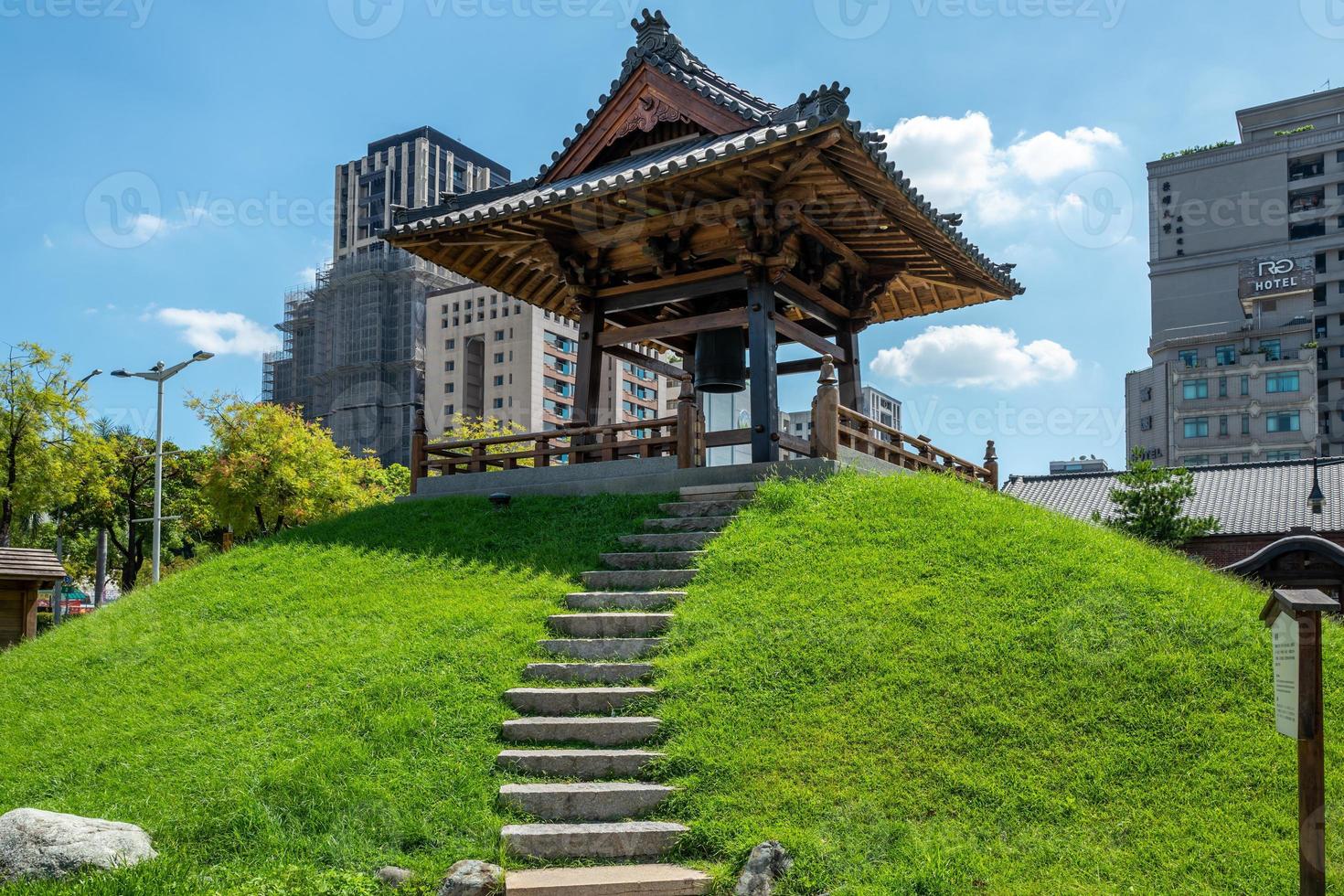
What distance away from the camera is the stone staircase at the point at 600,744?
6.55m

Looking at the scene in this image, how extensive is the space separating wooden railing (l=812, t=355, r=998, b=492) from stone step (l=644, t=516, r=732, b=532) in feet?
6.49

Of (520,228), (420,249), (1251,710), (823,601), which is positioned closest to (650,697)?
(823,601)

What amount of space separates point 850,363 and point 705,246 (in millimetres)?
3432

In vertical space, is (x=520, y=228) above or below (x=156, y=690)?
above

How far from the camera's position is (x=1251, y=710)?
24.1 ft

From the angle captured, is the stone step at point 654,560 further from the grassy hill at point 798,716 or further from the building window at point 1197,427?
the building window at point 1197,427

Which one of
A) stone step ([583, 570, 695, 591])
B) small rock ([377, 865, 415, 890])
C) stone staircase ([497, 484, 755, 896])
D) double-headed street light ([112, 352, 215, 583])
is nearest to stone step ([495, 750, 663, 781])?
stone staircase ([497, 484, 755, 896])

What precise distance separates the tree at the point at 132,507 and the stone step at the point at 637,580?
99.9 feet

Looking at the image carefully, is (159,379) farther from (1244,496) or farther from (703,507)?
(1244,496)

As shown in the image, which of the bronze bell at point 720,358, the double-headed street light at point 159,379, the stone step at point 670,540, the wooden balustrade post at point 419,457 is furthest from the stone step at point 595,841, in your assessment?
the double-headed street light at point 159,379

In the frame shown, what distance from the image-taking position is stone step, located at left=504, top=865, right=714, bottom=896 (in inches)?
247

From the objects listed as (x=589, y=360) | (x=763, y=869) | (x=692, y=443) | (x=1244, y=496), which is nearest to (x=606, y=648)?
(x=763, y=869)

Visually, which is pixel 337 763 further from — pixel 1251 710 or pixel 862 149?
pixel 862 149

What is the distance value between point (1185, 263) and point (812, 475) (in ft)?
222
